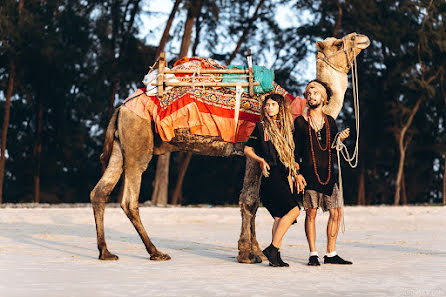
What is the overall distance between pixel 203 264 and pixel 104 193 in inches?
63.2

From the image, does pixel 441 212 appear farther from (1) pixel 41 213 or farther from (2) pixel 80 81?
(2) pixel 80 81

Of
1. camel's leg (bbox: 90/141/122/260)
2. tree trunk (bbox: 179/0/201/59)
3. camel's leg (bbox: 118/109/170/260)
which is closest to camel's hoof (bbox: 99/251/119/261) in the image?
camel's leg (bbox: 90/141/122/260)

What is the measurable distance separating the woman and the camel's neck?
827 mm

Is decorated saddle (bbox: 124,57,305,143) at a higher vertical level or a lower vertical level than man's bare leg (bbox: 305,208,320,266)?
higher

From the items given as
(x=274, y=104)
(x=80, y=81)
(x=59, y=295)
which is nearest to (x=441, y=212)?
(x=274, y=104)

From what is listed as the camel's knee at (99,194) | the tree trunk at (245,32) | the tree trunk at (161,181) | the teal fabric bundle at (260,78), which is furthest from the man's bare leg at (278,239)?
the tree trunk at (245,32)

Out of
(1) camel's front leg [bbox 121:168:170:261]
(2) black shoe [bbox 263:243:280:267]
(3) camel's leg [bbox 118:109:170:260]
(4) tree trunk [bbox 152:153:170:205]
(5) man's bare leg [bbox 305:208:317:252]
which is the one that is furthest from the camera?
(4) tree trunk [bbox 152:153:170:205]

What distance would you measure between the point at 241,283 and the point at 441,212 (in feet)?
45.2

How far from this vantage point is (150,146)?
28.7 ft

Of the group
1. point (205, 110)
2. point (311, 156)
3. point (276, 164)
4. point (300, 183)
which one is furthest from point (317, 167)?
point (205, 110)

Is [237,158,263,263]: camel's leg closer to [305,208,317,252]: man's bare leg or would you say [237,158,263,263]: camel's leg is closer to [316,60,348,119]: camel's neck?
[305,208,317,252]: man's bare leg

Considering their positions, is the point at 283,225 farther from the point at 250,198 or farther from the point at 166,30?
the point at 166,30

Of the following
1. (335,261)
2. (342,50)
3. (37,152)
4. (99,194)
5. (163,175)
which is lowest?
(335,261)

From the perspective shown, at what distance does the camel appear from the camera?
834 centimetres
